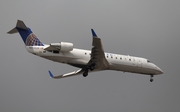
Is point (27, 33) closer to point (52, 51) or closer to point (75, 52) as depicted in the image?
point (52, 51)

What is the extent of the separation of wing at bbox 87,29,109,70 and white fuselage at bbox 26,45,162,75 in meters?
0.89

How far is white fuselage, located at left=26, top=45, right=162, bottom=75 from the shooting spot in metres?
31.7

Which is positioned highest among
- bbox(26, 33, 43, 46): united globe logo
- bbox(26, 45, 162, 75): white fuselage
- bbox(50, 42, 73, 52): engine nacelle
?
bbox(26, 33, 43, 46): united globe logo

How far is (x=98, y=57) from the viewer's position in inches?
1282

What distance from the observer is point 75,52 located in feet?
109

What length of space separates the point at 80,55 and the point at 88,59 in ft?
3.44

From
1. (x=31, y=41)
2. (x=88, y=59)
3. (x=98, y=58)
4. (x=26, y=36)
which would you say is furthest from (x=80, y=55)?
(x=26, y=36)

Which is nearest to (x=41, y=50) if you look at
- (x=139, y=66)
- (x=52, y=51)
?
(x=52, y=51)

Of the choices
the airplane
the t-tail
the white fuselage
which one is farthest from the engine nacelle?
the t-tail

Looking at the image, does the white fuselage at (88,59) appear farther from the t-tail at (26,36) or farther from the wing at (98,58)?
the wing at (98,58)

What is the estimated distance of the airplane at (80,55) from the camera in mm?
31469

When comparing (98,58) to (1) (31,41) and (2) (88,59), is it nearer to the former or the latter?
(2) (88,59)

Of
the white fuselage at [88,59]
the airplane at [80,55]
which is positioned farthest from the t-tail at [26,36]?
the white fuselage at [88,59]

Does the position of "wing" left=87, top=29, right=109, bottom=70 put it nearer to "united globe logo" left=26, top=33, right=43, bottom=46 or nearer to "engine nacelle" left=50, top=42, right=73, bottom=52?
"engine nacelle" left=50, top=42, right=73, bottom=52
